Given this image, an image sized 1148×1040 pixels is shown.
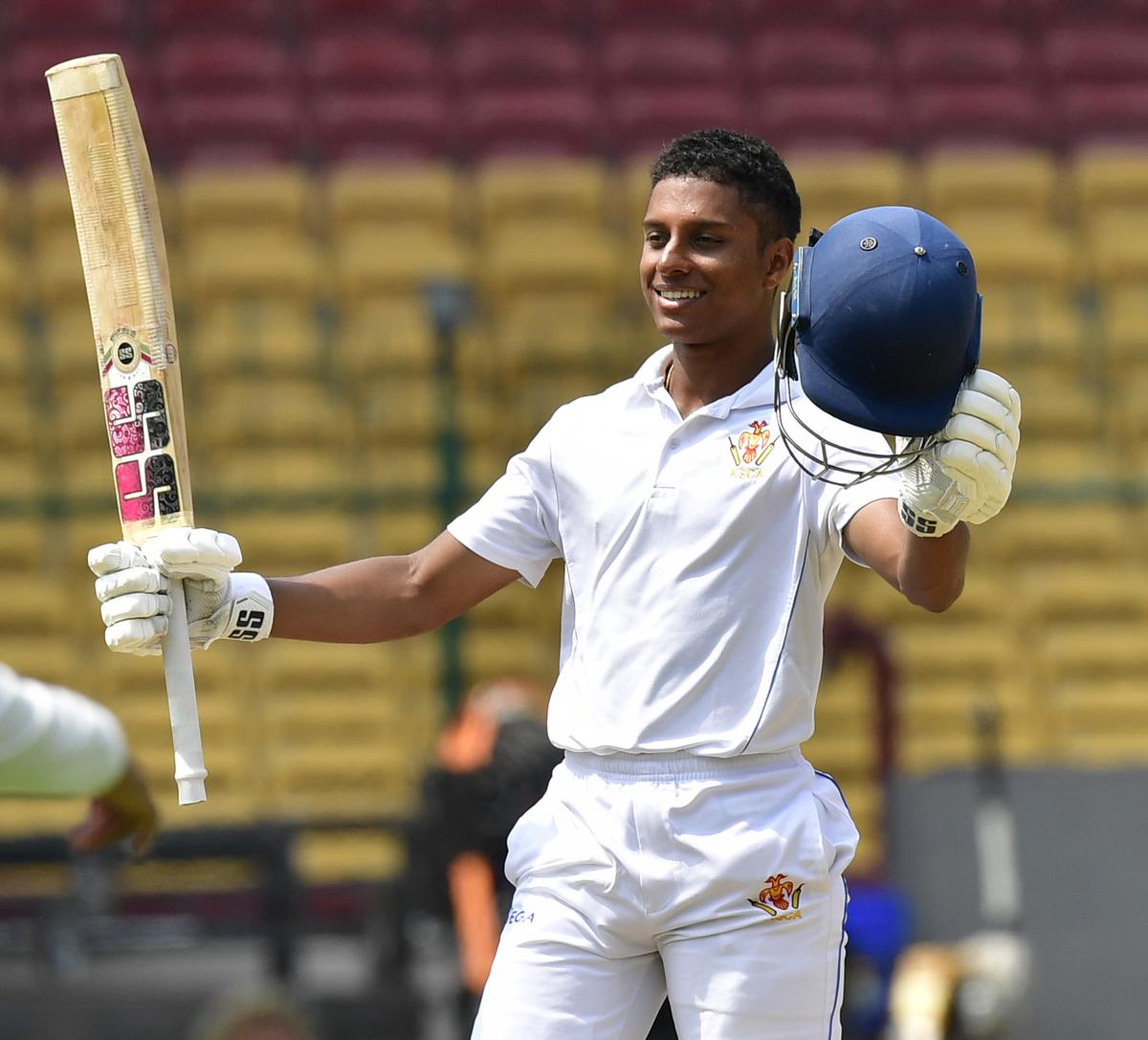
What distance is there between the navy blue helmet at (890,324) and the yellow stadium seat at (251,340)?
18.7 feet

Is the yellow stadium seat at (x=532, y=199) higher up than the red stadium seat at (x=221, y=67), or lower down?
lower down

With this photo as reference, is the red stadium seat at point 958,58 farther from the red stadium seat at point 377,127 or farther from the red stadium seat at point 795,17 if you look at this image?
the red stadium seat at point 377,127

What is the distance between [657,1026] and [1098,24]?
6086mm

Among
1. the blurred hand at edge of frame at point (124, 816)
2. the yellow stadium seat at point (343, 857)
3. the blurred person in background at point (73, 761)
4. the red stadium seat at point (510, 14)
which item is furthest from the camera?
the red stadium seat at point (510, 14)

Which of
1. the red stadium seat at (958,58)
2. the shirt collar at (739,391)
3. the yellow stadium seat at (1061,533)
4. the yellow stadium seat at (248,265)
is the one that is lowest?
the yellow stadium seat at (1061,533)

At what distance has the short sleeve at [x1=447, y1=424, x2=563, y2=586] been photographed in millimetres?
2883

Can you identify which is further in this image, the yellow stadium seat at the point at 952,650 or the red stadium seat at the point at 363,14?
the red stadium seat at the point at 363,14

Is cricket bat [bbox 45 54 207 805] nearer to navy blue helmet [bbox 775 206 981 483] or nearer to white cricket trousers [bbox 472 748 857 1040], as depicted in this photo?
white cricket trousers [bbox 472 748 857 1040]

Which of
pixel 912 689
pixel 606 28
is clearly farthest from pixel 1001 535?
pixel 606 28

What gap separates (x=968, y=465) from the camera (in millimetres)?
2373

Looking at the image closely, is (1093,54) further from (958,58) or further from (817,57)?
(817,57)

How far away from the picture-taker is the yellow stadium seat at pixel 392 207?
8.35 meters

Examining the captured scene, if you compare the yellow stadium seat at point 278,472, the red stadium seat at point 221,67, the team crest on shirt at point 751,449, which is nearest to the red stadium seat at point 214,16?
the red stadium seat at point 221,67

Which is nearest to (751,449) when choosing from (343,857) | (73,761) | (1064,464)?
(73,761)
